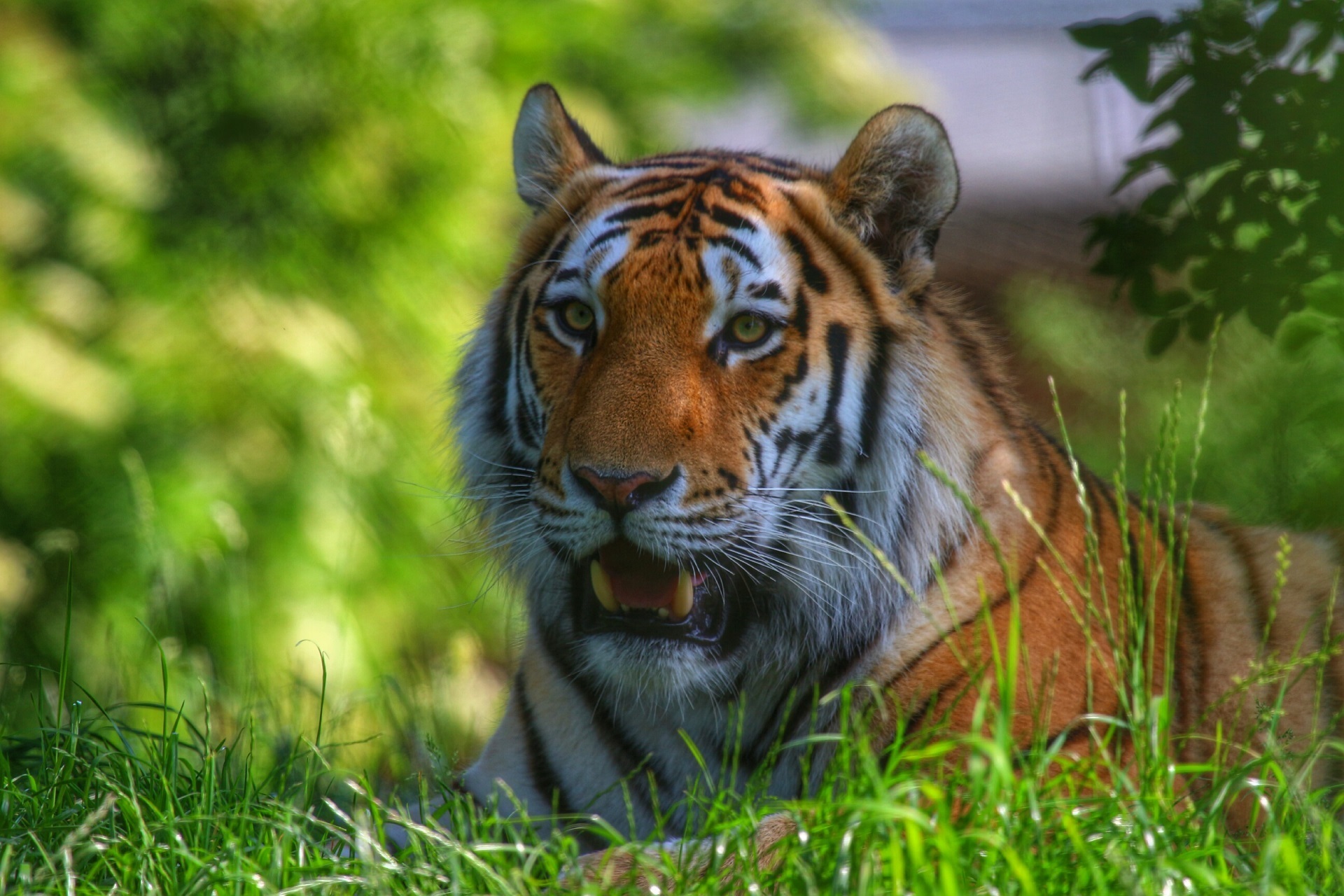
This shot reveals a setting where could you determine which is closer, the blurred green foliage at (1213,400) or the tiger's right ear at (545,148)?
the tiger's right ear at (545,148)

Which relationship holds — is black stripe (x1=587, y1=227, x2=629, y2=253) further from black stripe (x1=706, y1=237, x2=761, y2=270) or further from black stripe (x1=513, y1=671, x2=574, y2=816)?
black stripe (x1=513, y1=671, x2=574, y2=816)

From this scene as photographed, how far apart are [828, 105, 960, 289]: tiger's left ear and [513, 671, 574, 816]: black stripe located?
892 millimetres

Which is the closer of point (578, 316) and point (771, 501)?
point (771, 501)

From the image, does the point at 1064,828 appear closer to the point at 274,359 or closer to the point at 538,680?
the point at 538,680

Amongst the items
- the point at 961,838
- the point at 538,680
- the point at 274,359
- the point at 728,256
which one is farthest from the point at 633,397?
the point at 274,359

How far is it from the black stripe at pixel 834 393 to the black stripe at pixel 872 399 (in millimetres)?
37

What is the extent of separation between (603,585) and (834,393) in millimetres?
434

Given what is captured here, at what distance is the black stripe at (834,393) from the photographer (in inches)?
74.3

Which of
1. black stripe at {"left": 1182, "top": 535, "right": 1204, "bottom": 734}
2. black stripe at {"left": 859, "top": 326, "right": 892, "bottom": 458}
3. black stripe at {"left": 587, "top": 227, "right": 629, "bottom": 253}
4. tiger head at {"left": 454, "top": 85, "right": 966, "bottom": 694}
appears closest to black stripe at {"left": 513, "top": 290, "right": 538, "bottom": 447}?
tiger head at {"left": 454, "top": 85, "right": 966, "bottom": 694}

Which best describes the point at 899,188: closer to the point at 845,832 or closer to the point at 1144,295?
the point at 1144,295

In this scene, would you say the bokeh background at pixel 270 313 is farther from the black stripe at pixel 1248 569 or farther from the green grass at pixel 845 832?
the green grass at pixel 845 832

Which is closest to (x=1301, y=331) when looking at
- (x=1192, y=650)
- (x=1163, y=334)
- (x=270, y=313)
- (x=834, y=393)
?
(x=1163, y=334)

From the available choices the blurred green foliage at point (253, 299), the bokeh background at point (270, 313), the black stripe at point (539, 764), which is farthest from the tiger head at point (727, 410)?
the blurred green foliage at point (253, 299)

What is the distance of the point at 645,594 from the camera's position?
1809mm
